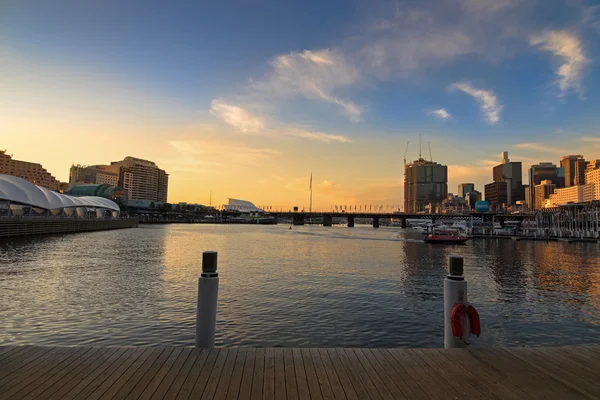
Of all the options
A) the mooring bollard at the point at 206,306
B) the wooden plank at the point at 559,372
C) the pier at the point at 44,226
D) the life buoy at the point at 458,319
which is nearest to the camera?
the wooden plank at the point at 559,372

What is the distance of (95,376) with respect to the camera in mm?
5262

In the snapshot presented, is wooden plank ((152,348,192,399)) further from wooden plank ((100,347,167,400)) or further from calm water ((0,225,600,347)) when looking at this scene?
calm water ((0,225,600,347))

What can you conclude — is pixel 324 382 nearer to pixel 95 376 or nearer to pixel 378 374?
pixel 378 374

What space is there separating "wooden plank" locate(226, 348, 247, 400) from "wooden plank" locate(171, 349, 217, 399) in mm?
395

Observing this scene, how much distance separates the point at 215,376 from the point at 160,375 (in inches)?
33.2

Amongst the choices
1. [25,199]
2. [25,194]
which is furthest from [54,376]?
[25,194]

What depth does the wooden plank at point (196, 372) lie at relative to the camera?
15.5 ft

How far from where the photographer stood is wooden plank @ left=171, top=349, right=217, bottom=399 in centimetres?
473

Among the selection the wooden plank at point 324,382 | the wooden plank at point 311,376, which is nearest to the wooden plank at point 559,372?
the wooden plank at point 324,382

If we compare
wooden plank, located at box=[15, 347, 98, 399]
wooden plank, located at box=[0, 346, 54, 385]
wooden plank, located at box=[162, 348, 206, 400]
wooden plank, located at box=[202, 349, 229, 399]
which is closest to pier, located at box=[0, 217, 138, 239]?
wooden plank, located at box=[0, 346, 54, 385]

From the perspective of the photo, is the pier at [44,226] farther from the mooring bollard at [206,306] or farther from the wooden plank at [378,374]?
the wooden plank at [378,374]

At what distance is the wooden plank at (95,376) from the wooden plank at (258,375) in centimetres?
221

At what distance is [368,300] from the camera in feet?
65.1

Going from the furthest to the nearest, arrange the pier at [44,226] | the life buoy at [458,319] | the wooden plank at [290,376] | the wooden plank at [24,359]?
the pier at [44,226]
the life buoy at [458,319]
the wooden plank at [24,359]
the wooden plank at [290,376]
